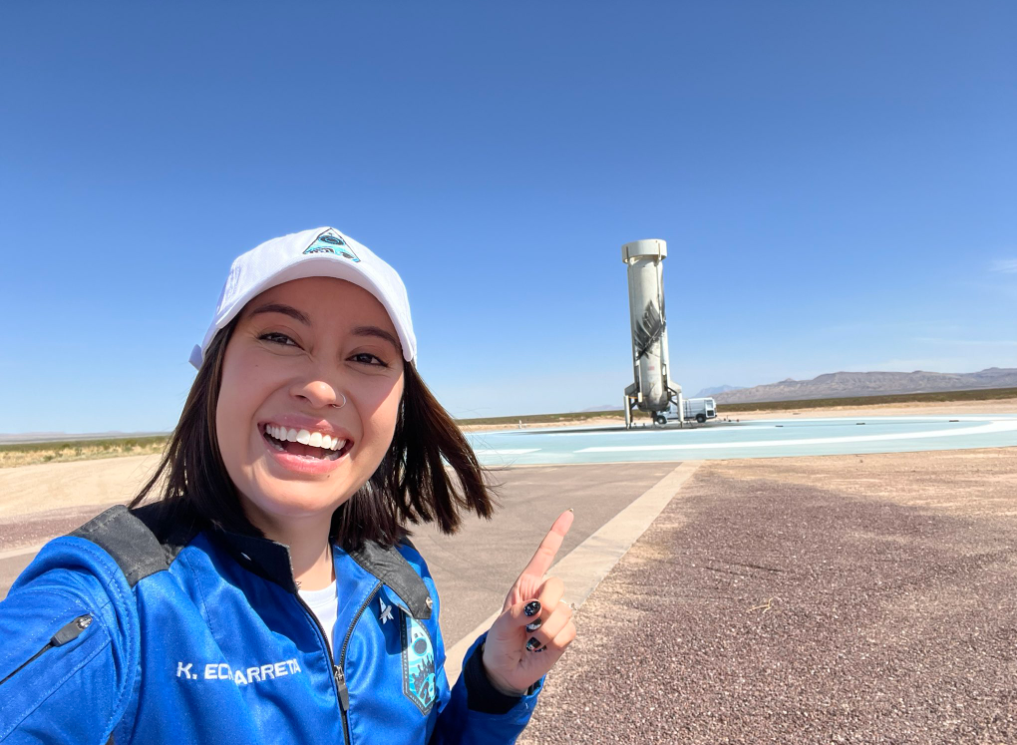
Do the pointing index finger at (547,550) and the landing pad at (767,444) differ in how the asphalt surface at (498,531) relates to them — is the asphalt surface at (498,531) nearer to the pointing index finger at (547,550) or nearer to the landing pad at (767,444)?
the pointing index finger at (547,550)

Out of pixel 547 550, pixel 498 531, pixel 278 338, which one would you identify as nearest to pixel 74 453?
pixel 498 531

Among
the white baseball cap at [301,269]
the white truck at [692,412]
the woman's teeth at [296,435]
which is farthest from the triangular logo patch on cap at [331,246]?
the white truck at [692,412]

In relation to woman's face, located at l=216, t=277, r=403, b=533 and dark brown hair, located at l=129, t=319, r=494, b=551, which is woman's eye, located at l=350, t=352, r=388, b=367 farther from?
dark brown hair, located at l=129, t=319, r=494, b=551

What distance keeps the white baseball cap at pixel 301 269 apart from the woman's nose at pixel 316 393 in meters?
0.22

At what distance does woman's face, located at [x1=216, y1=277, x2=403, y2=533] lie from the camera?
135 cm

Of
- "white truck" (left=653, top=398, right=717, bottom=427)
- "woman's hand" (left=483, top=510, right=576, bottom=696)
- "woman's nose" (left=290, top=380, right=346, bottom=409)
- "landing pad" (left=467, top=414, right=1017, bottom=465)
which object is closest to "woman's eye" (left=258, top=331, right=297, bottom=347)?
"woman's nose" (left=290, top=380, right=346, bottom=409)

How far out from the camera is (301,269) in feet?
4.51

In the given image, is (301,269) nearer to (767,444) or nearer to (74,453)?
(767,444)

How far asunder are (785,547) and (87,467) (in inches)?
729

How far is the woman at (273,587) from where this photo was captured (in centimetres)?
102

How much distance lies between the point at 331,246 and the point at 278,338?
252mm

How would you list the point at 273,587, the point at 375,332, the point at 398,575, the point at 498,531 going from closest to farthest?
1. the point at 273,587
2. the point at 375,332
3. the point at 398,575
4. the point at 498,531

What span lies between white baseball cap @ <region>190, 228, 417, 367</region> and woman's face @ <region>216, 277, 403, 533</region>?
5 centimetres

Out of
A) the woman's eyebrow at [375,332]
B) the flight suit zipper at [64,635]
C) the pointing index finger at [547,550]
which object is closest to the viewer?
the flight suit zipper at [64,635]
